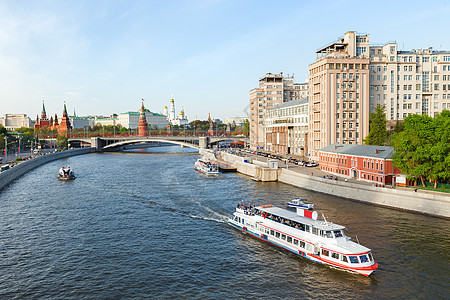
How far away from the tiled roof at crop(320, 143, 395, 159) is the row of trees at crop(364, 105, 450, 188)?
352 centimetres

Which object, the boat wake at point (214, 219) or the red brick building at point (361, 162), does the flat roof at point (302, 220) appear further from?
the red brick building at point (361, 162)

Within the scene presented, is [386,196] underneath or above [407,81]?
underneath

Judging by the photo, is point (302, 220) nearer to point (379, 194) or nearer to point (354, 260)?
point (354, 260)

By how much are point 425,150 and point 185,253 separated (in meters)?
38.2

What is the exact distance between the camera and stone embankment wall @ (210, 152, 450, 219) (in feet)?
151

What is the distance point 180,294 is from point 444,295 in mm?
20700

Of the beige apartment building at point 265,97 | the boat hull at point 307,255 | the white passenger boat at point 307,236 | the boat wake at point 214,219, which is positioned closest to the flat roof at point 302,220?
the white passenger boat at point 307,236

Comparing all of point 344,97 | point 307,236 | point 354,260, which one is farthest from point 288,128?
point 354,260

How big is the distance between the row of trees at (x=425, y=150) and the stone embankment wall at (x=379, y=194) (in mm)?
4383

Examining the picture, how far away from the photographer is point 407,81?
92.4m

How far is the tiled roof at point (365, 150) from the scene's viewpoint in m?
59.4

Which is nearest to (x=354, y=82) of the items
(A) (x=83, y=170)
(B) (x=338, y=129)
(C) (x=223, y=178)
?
Result: (B) (x=338, y=129)

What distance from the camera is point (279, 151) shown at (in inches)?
4911

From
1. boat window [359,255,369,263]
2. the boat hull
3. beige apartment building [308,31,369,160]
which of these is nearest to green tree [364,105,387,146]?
beige apartment building [308,31,369,160]
